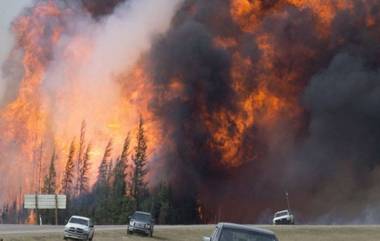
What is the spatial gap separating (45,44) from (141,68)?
53.0 ft

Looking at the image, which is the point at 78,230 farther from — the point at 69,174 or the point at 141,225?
the point at 69,174

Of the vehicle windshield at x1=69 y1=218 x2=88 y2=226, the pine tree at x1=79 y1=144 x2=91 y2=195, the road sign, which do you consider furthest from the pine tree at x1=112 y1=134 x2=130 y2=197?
the vehicle windshield at x1=69 y1=218 x2=88 y2=226

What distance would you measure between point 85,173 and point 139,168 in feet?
31.1

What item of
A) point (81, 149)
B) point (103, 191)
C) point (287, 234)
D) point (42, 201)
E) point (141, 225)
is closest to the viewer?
point (141, 225)

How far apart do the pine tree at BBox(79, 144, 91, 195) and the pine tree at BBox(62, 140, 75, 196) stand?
150 centimetres

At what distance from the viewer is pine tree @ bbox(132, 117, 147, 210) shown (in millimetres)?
121856

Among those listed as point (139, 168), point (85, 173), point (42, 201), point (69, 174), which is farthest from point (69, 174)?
point (42, 201)

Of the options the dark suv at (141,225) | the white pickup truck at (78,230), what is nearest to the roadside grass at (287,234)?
the dark suv at (141,225)

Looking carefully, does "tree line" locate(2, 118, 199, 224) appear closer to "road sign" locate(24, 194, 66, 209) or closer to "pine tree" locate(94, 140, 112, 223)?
"pine tree" locate(94, 140, 112, 223)

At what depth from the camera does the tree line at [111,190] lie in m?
119

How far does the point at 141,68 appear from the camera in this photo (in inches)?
4958

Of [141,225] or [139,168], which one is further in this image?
[139,168]

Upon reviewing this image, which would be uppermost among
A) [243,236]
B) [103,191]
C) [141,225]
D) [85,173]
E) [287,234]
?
[85,173]

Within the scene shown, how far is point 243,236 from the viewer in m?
32.1
